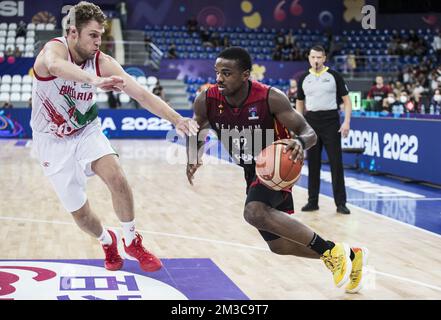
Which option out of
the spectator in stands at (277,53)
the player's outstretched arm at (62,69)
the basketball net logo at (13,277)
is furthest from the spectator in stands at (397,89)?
the player's outstretched arm at (62,69)

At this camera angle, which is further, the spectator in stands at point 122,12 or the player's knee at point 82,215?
the spectator in stands at point 122,12

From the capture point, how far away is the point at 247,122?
15.3 feet

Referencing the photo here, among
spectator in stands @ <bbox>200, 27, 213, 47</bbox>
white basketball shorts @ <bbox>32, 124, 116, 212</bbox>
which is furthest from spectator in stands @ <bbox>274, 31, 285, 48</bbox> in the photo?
white basketball shorts @ <bbox>32, 124, 116, 212</bbox>

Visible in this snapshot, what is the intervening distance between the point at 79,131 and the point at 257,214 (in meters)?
1.52

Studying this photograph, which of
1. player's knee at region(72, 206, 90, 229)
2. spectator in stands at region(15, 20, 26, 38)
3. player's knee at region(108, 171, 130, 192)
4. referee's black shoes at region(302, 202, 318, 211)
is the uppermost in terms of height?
spectator in stands at region(15, 20, 26, 38)

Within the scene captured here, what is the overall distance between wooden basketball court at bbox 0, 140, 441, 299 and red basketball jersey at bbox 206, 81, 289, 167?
38.7 inches

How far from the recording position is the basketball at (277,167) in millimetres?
4402

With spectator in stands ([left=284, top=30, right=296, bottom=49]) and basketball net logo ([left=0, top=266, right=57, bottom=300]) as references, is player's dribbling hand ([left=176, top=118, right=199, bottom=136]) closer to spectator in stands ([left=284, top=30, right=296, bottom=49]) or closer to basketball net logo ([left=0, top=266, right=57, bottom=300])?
basketball net logo ([left=0, top=266, right=57, bottom=300])

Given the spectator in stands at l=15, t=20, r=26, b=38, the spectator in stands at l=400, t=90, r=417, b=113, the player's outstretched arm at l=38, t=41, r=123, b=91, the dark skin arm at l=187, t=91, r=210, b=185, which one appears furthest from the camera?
the spectator in stands at l=15, t=20, r=26, b=38

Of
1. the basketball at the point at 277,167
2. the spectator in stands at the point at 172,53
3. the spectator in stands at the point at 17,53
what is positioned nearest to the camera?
the basketball at the point at 277,167

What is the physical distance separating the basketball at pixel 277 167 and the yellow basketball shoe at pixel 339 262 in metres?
0.54

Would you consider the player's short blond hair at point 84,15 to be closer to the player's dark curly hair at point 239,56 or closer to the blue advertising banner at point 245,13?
the player's dark curly hair at point 239,56

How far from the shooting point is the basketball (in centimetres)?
440

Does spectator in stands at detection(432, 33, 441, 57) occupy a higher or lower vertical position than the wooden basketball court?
higher
